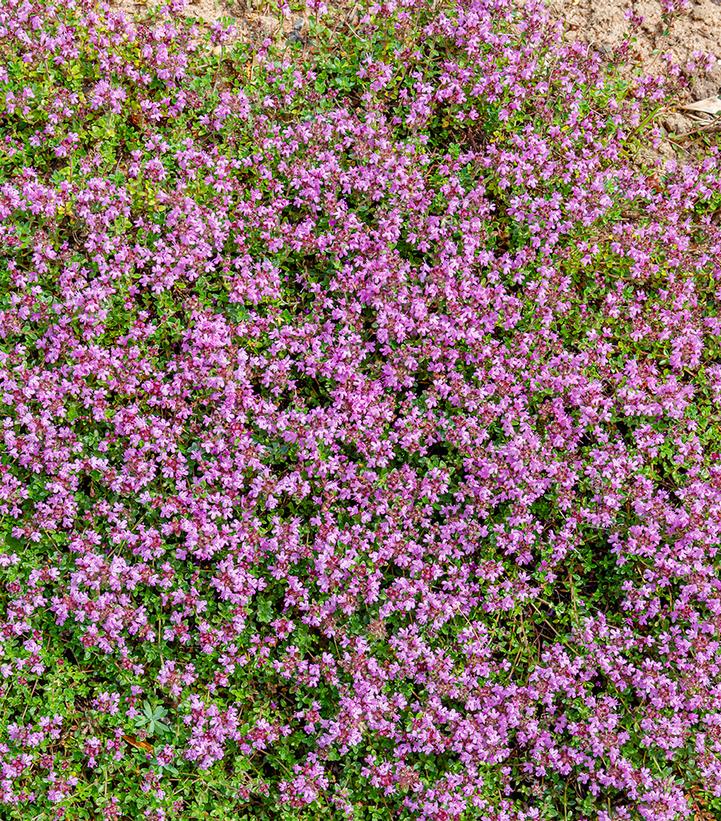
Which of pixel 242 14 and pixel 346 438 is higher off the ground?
pixel 242 14

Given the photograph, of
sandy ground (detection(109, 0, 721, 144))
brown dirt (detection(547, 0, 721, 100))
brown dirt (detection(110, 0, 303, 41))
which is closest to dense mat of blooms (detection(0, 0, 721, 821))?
brown dirt (detection(110, 0, 303, 41))

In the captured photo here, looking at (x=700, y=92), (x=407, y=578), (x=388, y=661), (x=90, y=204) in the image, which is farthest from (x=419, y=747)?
(x=700, y=92)

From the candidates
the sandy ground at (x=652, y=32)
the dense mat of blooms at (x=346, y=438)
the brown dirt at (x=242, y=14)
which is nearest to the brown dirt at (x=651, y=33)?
the sandy ground at (x=652, y=32)

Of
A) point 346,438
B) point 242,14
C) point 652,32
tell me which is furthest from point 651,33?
point 346,438

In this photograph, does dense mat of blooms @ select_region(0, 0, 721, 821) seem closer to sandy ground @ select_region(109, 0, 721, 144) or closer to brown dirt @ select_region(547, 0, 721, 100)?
sandy ground @ select_region(109, 0, 721, 144)

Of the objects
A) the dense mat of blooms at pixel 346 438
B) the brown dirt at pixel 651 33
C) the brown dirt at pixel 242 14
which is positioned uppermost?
the brown dirt at pixel 651 33

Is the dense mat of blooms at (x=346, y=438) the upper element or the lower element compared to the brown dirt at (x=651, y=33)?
lower

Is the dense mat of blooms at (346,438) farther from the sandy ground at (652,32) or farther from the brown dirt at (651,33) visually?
the brown dirt at (651,33)

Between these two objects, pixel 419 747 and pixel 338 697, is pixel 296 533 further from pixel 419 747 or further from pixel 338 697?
pixel 419 747

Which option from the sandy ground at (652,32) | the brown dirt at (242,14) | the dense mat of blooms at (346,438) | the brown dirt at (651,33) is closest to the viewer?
the dense mat of blooms at (346,438)

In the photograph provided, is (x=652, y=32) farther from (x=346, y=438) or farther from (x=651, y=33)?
(x=346, y=438)
